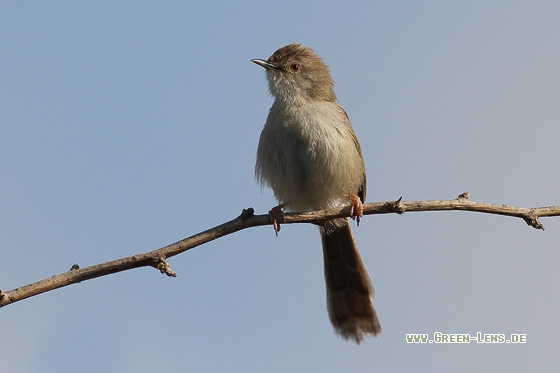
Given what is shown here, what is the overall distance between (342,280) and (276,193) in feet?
4.26

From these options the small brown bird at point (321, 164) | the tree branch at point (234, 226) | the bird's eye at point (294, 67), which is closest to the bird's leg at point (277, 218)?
the tree branch at point (234, 226)

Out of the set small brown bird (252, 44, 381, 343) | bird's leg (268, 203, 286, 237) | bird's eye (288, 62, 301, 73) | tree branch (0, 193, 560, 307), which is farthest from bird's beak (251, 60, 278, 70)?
tree branch (0, 193, 560, 307)

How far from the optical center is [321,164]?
6.66 metres

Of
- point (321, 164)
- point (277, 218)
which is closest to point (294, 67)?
point (321, 164)

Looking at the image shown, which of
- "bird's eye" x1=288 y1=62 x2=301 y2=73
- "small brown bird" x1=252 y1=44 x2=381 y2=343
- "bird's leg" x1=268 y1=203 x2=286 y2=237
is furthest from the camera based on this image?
"bird's eye" x1=288 y1=62 x2=301 y2=73

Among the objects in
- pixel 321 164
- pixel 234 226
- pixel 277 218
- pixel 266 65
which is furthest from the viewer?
pixel 266 65

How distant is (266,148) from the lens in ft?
22.6

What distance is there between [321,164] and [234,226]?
1.81 metres

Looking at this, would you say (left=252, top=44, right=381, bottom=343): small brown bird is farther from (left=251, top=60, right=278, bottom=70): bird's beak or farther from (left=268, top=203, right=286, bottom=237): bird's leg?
(left=268, top=203, right=286, bottom=237): bird's leg

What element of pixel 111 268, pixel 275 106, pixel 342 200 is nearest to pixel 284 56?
pixel 275 106

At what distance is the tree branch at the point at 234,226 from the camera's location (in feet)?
13.2

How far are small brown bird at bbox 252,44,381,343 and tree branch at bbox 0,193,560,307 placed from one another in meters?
0.61

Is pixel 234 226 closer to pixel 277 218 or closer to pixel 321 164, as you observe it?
pixel 277 218

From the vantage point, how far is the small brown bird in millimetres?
6707
